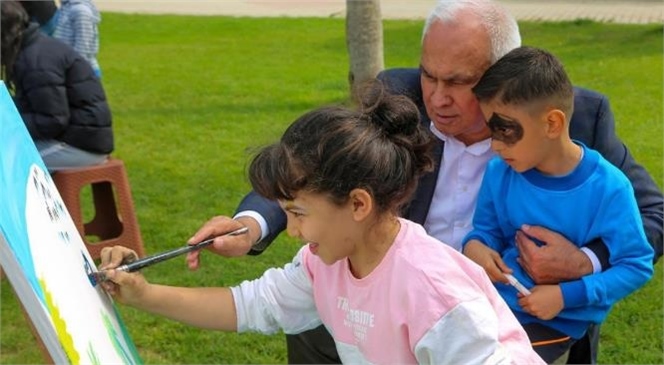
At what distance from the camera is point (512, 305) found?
244cm

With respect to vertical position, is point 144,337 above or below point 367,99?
below

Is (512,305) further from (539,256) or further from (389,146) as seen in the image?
(389,146)

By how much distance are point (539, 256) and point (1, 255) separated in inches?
56.6

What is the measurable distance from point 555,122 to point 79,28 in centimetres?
513

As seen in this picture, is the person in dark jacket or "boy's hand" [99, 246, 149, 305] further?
the person in dark jacket

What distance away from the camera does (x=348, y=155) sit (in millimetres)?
1747

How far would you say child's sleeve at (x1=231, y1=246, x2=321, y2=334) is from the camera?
2111 millimetres

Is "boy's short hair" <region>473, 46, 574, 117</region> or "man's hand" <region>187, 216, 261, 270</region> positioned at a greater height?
"boy's short hair" <region>473, 46, 574, 117</region>

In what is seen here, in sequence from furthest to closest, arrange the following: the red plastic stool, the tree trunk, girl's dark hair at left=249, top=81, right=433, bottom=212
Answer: the tree trunk → the red plastic stool → girl's dark hair at left=249, top=81, right=433, bottom=212

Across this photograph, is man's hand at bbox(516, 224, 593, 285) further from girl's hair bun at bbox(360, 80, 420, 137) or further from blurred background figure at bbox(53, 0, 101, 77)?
blurred background figure at bbox(53, 0, 101, 77)

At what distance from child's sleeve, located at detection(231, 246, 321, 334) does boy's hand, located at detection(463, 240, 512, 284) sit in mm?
490

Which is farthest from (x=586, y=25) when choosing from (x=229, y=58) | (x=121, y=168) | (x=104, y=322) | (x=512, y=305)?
(x=104, y=322)

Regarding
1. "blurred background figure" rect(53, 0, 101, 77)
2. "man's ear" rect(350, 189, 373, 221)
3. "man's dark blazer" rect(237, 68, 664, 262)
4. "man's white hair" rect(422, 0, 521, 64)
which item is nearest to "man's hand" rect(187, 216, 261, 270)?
"man's dark blazer" rect(237, 68, 664, 262)

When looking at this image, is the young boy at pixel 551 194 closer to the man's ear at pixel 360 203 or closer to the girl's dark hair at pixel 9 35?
the man's ear at pixel 360 203
